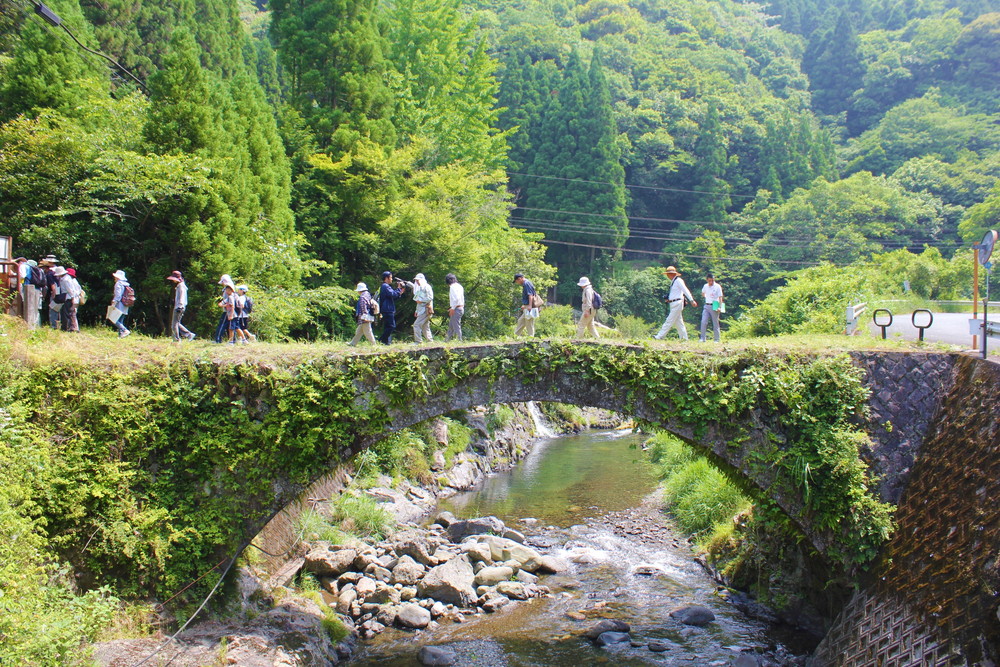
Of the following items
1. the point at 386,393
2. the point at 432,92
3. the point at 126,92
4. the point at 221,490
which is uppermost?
the point at 432,92

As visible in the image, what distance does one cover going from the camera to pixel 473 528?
16547mm

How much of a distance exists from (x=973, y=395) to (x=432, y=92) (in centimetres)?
2501

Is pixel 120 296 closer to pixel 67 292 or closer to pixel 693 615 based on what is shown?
pixel 67 292

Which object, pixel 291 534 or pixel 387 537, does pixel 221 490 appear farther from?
pixel 387 537

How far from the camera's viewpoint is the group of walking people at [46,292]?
524 inches

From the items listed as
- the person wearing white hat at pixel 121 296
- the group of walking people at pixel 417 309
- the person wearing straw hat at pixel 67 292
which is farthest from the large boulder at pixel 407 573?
the person wearing straw hat at pixel 67 292

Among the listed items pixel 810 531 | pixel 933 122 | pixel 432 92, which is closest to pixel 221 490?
pixel 810 531

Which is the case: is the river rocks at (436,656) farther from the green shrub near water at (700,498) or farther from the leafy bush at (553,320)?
the leafy bush at (553,320)

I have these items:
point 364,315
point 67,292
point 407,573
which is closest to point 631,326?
point 407,573

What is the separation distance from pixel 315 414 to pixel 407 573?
15.0 feet

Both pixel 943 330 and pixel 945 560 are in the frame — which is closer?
pixel 945 560

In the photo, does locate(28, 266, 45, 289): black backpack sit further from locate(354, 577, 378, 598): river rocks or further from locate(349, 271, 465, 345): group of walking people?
locate(354, 577, 378, 598): river rocks

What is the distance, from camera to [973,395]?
32.5 feet

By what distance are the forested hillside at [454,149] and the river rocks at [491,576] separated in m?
7.72
